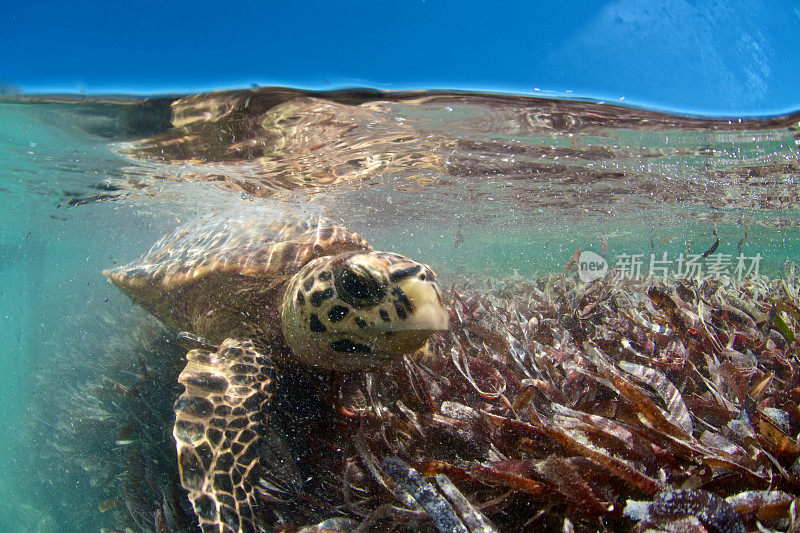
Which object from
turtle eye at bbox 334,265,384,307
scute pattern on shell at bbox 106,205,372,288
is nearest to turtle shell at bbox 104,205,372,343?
scute pattern on shell at bbox 106,205,372,288

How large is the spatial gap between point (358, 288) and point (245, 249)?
236 cm

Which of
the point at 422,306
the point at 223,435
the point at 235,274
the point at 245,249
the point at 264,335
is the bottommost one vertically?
the point at 223,435

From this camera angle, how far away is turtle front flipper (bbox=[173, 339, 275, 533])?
6.49 ft

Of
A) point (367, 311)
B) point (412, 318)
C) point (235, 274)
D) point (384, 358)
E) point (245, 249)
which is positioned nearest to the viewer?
point (412, 318)

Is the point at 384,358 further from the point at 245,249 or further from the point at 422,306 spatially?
the point at 245,249

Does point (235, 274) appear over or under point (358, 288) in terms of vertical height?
under

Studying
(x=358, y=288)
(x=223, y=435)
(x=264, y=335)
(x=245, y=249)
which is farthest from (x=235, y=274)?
(x=358, y=288)

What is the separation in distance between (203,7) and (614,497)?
4.29 m

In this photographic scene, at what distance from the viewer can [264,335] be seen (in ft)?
11.0

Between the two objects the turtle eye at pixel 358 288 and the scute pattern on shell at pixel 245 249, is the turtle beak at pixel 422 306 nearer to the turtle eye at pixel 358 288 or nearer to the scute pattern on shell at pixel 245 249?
the turtle eye at pixel 358 288

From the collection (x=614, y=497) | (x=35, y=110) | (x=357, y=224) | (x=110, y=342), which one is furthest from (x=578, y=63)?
(x=357, y=224)

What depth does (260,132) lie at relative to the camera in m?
6.13

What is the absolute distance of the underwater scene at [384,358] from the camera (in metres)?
1.48

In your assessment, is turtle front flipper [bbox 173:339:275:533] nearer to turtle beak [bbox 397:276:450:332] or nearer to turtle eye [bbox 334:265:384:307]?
turtle eye [bbox 334:265:384:307]
